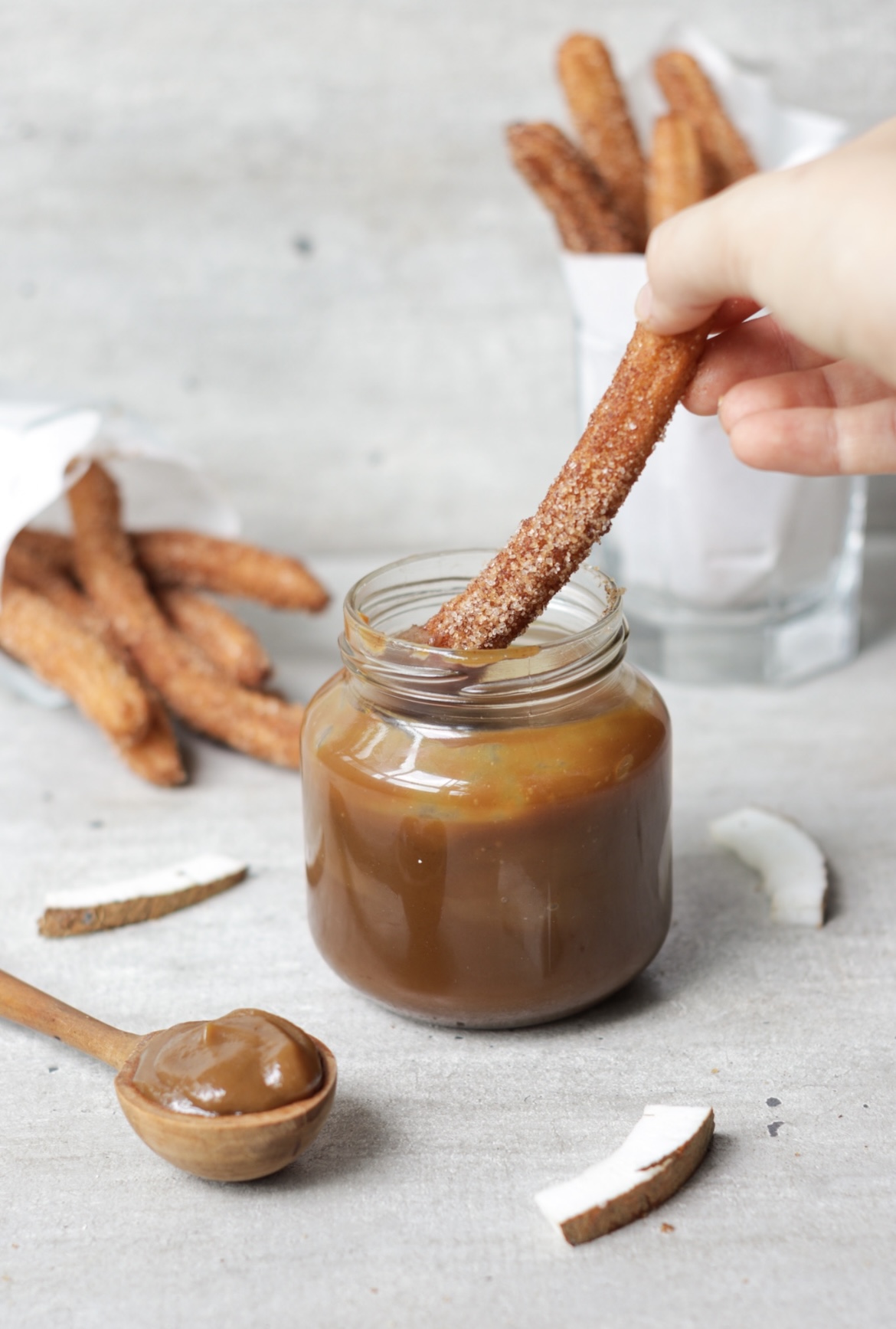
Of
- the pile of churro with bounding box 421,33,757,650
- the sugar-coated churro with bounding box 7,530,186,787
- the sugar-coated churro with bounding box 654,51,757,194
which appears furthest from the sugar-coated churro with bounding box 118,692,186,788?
the sugar-coated churro with bounding box 654,51,757,194

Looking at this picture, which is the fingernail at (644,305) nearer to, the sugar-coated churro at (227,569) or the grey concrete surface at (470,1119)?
the grey concrete surface at (470,1119)

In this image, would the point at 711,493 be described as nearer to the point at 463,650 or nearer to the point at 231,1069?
the point at 463,650

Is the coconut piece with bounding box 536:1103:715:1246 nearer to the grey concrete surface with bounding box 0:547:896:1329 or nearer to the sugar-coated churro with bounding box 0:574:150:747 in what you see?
the grey concrete surface with bounding box 0:547:896:1329

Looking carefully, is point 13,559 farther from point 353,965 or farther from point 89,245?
point 353,965

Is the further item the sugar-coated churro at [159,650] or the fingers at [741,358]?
the sugar-coated churro at [159,650]

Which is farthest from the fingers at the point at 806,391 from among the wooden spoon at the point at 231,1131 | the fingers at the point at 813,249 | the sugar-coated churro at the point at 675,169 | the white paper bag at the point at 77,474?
the white paper bag at the point at 77,474

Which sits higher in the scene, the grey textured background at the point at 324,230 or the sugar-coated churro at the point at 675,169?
the sugar-coated churro at the point at 675,169
